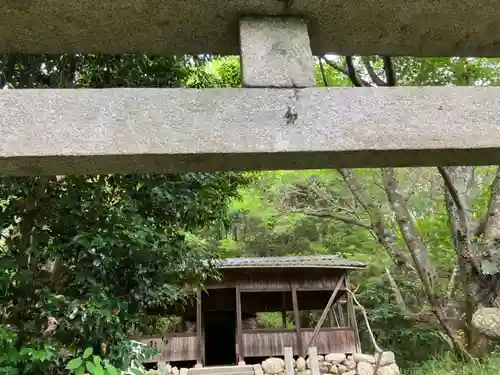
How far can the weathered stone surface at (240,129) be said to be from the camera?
1435 mm

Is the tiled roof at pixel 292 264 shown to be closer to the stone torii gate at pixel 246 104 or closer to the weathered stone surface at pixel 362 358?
the weathered stone surface at pixel 362 358

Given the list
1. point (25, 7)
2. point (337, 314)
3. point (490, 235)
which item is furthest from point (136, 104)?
point (337, 314)

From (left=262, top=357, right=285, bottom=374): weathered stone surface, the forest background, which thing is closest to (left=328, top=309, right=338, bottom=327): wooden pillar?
(left=262, top=357, right=285, bottom=374): weathered stone surface

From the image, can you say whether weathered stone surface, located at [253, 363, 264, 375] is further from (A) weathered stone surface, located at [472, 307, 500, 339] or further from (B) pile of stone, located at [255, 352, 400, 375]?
(A) weathered stone surface, located at [472, 307, 500, 339]

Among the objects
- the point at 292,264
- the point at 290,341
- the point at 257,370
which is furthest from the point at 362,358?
the point at 292,264

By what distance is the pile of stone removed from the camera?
10508mm

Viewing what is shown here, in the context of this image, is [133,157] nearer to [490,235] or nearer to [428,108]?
[428,108]

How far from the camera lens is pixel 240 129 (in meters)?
1.50

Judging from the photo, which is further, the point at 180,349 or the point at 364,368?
the point at 180,349

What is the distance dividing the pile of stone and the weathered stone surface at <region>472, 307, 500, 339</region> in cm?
608

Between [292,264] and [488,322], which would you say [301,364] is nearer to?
[292,264]

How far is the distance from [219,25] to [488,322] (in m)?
4.85

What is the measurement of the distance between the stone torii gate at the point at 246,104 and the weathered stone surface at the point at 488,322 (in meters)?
4.13

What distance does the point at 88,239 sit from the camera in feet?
9.63
